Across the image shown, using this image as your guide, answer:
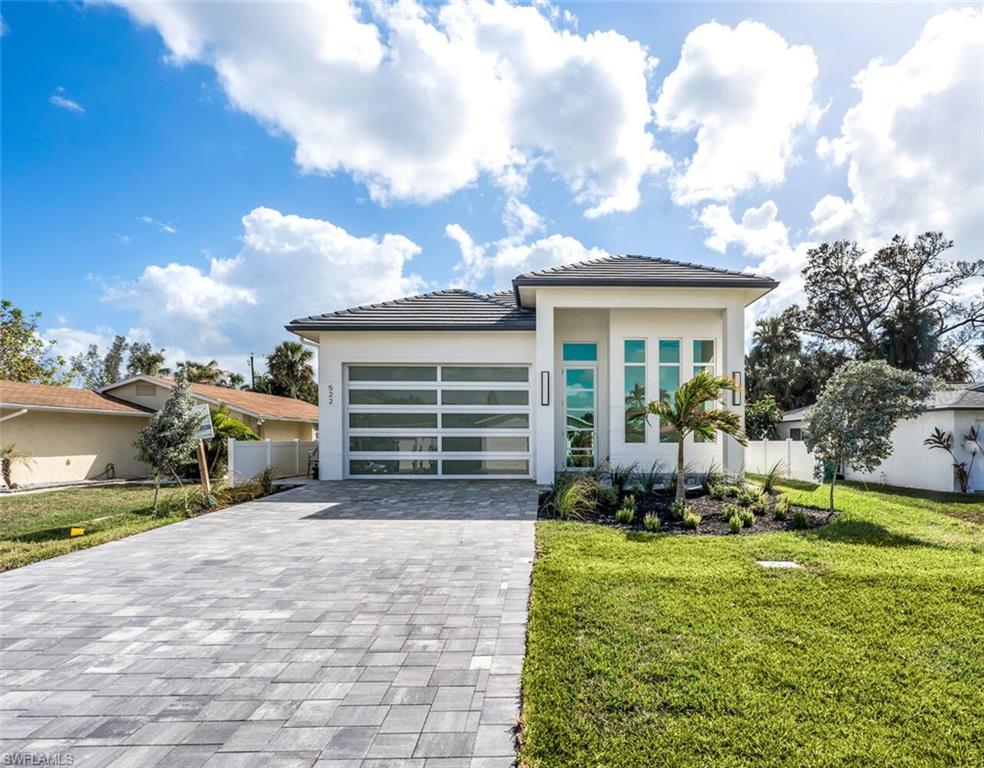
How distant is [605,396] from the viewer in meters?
13.2

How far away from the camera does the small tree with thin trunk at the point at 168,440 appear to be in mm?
9094

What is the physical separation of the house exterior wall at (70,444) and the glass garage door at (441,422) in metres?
10.3

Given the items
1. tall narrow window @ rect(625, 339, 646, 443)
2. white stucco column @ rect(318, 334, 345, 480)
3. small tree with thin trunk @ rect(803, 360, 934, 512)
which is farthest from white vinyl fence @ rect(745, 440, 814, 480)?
white stucco column @ rect(318, 334, 345, 480)

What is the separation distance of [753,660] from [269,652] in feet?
11.6

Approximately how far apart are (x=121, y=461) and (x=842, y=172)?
2733 centimetres

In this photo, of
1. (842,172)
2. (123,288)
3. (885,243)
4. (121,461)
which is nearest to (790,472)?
(842,172)

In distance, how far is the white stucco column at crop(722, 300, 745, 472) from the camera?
37.7 feet

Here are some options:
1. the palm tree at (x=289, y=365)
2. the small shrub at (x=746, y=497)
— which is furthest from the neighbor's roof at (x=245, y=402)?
the small shrub at (x=746, y=497)

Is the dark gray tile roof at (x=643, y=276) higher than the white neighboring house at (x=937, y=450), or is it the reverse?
the dark gray tile roof at (x=643, y=276)

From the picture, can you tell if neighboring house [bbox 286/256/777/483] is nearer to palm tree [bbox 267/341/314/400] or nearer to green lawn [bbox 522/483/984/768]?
green lawn [bbox 522/483/984/768]

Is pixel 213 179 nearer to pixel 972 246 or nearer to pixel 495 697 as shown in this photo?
pixel 495 697

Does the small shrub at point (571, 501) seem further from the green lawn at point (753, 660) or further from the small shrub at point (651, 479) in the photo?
the green lawn at point (753, 660)

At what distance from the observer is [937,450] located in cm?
1347

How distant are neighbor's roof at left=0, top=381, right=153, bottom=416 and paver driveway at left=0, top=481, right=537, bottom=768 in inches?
516
